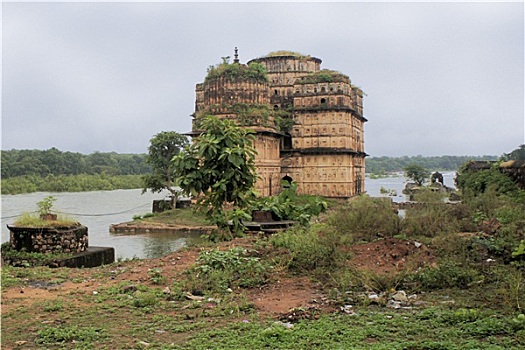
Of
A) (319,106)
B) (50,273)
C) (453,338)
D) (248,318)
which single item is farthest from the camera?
(319,106)

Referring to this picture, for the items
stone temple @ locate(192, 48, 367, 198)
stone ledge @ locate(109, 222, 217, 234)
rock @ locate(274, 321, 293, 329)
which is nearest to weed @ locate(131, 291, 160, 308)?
rock @ locate(274, 321, 293, 329)

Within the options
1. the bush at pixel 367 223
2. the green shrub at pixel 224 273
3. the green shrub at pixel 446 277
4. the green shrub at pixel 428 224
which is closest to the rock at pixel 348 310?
the green shrub at pixel 446 277

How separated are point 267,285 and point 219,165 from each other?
3.97m

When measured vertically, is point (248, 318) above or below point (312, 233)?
below

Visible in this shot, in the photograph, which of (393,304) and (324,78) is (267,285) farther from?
(324,78)

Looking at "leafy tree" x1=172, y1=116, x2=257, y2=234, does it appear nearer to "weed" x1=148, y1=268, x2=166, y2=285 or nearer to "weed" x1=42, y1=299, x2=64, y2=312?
"weed" x1=148, y1=268, x2=166, y2=285

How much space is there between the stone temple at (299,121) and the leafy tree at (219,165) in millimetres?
19923

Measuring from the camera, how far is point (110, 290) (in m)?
7.22

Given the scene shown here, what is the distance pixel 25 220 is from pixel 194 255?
14.7 ft

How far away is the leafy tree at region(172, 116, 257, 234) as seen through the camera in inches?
404

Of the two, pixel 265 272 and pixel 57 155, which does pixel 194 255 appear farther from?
pixel 57 155

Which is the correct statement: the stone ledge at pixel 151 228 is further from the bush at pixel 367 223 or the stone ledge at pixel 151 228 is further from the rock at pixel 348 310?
the rock at pixel 348 310

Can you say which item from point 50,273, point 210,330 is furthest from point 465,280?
point 50,273

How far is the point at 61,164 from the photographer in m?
73.0
